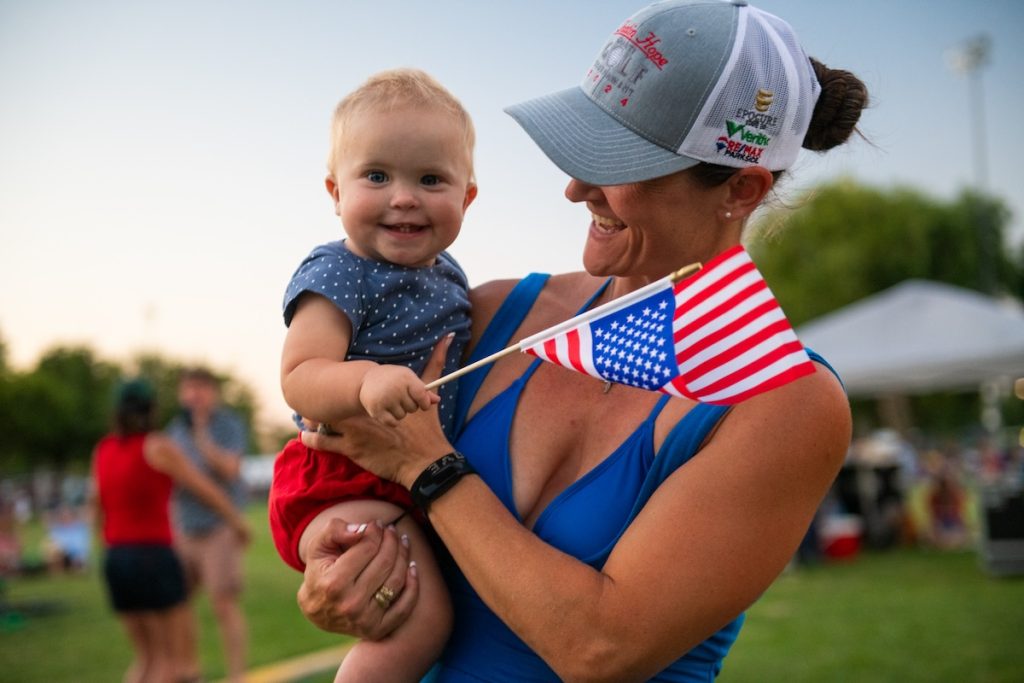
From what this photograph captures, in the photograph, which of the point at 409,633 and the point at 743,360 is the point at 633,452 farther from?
the point at 409,633

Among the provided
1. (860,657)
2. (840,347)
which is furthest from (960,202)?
(860,657)

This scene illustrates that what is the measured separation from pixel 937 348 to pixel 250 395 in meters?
76.1

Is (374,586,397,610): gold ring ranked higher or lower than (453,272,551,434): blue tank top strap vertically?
lower

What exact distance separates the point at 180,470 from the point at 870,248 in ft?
142

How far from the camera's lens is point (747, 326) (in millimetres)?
1648

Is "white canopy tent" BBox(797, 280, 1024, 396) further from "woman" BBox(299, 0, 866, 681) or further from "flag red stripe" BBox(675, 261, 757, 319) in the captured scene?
"flag red stripe" BBox(675, 261, 757, 319)

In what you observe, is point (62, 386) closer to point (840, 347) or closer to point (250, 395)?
point (250, 395)

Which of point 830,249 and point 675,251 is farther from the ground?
point 675,251

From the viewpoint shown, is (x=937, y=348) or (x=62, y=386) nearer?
(x=937, y=348)

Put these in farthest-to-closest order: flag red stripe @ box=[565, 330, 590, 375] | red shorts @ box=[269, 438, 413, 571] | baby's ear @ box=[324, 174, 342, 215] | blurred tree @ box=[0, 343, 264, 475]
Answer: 1. blurred tree @ box=[0, 343, 264, 475]
2. baby's ear @ box=[324, 174, 342, 215]
3. red shorts @ box=[269, 438, 413, 571]
4. flag red stripe @ box=[565, 330, 590, 375]

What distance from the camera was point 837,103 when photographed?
206 cm

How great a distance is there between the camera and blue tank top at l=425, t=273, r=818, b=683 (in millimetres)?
1813

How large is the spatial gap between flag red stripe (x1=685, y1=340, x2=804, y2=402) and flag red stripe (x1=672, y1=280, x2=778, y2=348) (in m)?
0.07

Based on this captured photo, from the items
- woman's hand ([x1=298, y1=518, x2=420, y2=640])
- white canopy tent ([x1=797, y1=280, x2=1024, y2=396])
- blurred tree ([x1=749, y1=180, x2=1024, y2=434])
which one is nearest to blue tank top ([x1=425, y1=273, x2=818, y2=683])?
woman's hand ([x1=298, y1=518, x2=420, y2=640])
